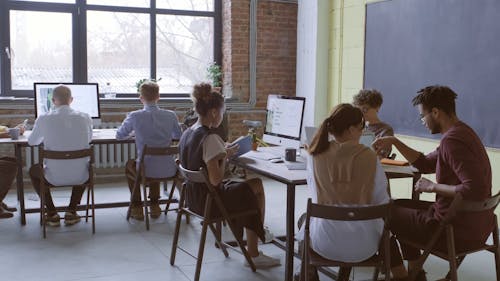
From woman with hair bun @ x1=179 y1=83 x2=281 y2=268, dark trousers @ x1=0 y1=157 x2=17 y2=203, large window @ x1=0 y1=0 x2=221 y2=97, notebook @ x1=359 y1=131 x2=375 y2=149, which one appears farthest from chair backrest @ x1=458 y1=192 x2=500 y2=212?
large window @ x1=0 y1=0 x2=221 y2=97

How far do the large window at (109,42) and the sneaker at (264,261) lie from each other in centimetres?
350

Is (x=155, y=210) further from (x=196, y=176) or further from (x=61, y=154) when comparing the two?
(x=196, y=176)

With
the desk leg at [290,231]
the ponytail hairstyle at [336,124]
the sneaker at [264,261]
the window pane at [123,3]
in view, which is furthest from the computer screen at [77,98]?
the ponytail hairstyle at [336,124]

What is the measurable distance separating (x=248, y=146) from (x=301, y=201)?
1944mm

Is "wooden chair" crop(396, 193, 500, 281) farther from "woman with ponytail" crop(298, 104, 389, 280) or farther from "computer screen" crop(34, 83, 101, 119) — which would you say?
"computer screen" crop(34, 83, 101, 119)

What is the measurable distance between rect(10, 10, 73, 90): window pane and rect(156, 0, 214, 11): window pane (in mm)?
1055

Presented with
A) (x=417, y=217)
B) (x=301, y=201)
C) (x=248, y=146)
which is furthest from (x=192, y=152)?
(x=301, y=201)

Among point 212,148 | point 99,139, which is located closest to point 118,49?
point 99,139

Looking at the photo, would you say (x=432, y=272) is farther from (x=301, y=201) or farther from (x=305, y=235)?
(x=301, y=201)

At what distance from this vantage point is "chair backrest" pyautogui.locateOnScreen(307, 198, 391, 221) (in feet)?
8.39

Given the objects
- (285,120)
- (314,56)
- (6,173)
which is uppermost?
(314,56)

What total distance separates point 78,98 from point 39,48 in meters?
1.44

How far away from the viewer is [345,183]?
270 cm

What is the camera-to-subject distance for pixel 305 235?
2719mm
